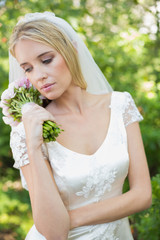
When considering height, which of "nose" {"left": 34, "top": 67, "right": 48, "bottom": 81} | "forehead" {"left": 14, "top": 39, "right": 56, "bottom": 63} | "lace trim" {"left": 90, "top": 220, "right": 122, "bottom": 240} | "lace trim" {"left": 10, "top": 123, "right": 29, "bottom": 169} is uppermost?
"forehead" {"left": 14, "top": 39, "right": 56, "bottom": 63}

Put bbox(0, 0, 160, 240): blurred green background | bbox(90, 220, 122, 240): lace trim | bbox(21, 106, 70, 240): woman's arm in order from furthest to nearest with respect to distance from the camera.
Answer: bbox(0, 0, 160, 240): blurred green background
bbox(90, 220, 122, 240): lace trim
bbox(21, 106, 70, 240): woman's arm

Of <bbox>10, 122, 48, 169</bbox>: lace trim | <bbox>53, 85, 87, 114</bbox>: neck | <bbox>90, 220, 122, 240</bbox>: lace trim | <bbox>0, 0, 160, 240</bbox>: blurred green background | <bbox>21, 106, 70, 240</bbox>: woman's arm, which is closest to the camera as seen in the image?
<bbox>21, 106, 70, 240</bbox>: woman's arm

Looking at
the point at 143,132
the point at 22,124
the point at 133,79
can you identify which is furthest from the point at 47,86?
the point at 133,79

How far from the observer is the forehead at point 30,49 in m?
2.08

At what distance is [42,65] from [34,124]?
423mm

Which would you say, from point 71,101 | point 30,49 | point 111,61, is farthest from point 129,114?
point 111,61

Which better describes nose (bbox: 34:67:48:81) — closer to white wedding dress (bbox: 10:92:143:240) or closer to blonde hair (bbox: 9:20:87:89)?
blonde hair (bbox: 9:20:87:89)

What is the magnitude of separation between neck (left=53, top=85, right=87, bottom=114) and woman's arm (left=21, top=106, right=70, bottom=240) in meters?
0.46

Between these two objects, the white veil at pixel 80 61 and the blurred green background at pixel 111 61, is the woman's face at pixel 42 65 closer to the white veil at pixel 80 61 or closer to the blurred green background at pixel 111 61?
the white veil at pixel 80 61

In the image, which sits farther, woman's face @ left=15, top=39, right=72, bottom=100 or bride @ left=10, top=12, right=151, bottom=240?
woman's face @ left=15, top=39, right=72, bottom=100

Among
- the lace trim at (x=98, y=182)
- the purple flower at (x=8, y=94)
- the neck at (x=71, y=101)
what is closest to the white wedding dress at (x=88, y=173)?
the lace trim at (x=98, y=182)

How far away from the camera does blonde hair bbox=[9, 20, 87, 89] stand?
6.91ft

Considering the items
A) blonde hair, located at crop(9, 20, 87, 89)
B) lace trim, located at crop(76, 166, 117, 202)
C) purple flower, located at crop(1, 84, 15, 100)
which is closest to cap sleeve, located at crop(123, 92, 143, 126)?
lace trim, located at crop(76, 166, 117, 202)

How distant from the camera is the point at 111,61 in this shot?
4.74 meters
